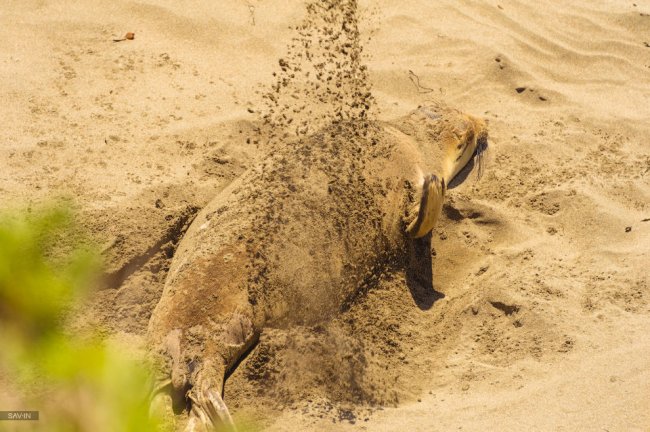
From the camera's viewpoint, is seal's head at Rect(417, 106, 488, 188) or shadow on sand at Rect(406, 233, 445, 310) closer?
shadow on sand at Rect(406, 233, 445, 310)

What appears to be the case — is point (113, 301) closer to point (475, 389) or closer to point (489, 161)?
point (475, 389)

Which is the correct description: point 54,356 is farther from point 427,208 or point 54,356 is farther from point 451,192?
point 451,192

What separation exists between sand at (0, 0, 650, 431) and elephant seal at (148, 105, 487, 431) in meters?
0.16

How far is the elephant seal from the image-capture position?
9.39 ft

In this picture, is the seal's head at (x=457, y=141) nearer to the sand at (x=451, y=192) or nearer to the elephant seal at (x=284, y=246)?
the sand at (x=451, y=192)

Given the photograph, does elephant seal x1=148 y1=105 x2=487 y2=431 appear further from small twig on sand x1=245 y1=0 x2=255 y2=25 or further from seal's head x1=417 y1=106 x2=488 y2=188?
small twig on sand x1=245 y1=0 x2=255 y2=25

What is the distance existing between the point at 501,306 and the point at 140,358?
1.95 meters

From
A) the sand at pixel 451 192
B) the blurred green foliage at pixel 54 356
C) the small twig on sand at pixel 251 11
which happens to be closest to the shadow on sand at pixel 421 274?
the sand at pixel 451 192

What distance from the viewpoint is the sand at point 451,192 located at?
301cm

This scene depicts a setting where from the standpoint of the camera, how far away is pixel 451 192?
457cm

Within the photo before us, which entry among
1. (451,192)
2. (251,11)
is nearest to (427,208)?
(451,192)

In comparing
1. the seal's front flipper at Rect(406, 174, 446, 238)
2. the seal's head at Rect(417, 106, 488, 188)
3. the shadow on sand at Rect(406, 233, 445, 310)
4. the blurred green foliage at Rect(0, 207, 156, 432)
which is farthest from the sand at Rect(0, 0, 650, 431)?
the blurred green foliage at Rect(0, 207, 156, 432)

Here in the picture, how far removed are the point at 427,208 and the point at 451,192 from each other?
84 centimetres

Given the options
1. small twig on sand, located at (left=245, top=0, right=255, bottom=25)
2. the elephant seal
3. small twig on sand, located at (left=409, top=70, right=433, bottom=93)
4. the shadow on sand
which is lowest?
the shadow on sand
